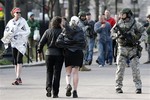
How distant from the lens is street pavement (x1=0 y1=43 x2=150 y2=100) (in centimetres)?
1323

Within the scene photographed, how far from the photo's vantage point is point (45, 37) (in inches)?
520

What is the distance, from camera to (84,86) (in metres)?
15.2

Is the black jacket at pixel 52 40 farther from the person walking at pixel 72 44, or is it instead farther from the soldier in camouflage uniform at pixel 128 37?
the soldier in camouflage uniform at pixel 128 37

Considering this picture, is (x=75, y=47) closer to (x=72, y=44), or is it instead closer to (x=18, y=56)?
(x=72, y=44)

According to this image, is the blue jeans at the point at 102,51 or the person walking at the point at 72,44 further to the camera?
the blue jeans at the point at 102,51

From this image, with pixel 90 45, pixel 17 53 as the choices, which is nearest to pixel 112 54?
pixel 90 45

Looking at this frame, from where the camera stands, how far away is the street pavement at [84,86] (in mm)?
13234

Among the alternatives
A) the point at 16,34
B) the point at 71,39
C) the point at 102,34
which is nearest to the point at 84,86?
the point at 16,34

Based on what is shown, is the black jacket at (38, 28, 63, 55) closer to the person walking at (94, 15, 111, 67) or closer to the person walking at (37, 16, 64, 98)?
the person walking at (37, 16, 64, 98)

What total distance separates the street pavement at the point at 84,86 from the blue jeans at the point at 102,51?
1.26 meters

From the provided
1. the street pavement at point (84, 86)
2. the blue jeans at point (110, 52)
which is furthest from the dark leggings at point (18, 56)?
the blue jeans at point (110, 52)

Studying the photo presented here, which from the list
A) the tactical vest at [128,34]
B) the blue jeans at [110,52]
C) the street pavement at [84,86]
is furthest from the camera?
the blue jeans at [110,52]

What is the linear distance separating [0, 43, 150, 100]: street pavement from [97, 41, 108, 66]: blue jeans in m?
1.26

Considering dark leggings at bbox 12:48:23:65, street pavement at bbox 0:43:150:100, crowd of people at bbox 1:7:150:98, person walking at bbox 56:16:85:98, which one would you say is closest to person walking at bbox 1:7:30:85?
dark leggings at bbox 12:48:23:65
